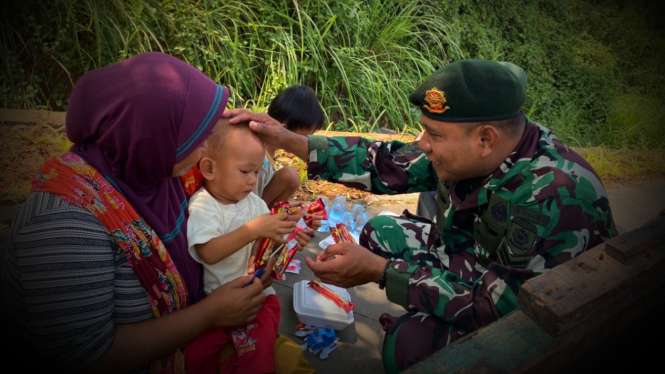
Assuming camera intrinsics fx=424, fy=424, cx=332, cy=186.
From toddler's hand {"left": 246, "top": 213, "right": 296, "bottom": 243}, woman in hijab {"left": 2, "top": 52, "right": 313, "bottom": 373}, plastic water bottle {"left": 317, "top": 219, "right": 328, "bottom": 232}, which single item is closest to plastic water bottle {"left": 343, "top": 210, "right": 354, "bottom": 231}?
plastic water bottle {"left": 317, "top": 219, "right": 328, "bottom": 232}

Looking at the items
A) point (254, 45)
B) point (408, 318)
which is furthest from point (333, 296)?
point (254, 45)

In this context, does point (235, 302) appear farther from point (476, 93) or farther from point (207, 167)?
point (476, 93)

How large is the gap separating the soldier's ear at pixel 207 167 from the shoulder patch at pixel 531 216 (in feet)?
4.90

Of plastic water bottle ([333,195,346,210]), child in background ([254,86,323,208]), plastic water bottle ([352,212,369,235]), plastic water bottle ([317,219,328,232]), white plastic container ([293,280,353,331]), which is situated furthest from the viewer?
plastic water bottle ([333,195,346,210])

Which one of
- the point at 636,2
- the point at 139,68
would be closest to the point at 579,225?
the point at 139,68

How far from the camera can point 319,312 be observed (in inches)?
109

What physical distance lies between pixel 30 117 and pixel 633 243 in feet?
16.5

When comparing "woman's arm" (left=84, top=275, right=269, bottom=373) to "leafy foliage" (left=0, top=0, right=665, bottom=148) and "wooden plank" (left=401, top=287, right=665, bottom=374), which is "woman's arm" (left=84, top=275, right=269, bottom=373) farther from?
"leafy foliage" (left=0, top=0, right=665, bottom=148)

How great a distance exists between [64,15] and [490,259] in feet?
17.7

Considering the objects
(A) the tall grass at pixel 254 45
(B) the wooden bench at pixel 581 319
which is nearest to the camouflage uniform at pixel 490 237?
(B) the wooden bench at pixel 581 319

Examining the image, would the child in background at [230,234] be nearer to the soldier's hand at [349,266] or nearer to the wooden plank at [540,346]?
the soldier's hand at [349,266]

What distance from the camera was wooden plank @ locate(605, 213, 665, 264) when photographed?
4.41 feet

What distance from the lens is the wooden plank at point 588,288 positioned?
1138 millimetres

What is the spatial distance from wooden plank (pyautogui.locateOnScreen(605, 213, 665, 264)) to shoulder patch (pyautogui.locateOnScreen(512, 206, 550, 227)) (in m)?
0.49
